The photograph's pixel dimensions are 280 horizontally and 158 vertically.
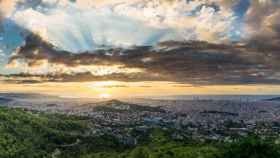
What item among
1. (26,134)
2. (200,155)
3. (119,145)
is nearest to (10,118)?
(26,134)

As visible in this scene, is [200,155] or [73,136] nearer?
[200,155]

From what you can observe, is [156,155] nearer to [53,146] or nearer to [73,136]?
[53,146]

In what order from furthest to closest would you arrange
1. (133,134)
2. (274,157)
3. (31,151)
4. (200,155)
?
1. (133,134)
2. (31,151)
3. (200,155)
4. (274,157)

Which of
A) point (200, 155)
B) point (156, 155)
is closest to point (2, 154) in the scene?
point (156, 155)

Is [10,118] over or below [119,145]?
over

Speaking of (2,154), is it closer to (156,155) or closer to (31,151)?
(31,151)

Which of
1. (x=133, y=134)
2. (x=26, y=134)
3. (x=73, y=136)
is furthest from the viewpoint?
(x=133, y=134)
